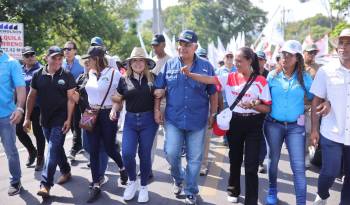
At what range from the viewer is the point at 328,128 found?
165 inches

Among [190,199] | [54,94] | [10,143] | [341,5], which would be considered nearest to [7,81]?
[54,94]

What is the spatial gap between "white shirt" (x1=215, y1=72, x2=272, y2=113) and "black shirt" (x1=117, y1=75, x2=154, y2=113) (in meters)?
0.82

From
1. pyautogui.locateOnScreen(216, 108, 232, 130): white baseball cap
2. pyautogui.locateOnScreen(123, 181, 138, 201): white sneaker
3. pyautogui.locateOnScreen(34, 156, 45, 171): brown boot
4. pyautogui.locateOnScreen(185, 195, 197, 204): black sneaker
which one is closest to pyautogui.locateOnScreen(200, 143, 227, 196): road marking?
pyautogui.locateOnScreen(185, 195, 197, 204): black sneaker

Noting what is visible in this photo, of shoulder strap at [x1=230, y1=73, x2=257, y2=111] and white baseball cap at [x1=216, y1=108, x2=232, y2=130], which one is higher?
shoulder strap at [x1=230, y1=73, x2=257, y2=111]

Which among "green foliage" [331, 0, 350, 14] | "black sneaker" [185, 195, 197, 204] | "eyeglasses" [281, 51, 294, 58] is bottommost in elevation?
"black sneaker" [185, 195, 197, 204]

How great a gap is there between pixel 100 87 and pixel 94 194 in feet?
4.30

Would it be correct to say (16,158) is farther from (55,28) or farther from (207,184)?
(55,28)

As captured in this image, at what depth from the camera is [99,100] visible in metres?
5.12

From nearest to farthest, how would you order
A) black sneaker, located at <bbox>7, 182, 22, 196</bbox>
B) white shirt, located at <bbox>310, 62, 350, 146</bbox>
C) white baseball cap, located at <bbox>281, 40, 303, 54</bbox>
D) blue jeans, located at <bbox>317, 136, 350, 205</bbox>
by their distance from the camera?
white shirt, located at <bbox>310, 62, 350, 146</bbox> < blue jeans, located at <bbox>317, 136, 350, 205</bbox> < white baseball cap, located at <bbox>281, 40, 303, 54</bbox> < black sneaker, located at <bbox>7, 182, 22, 196</bbox>

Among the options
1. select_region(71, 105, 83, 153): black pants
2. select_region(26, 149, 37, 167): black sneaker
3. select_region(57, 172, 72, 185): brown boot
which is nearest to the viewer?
select_region(57, 172, 72, 185): brown boot

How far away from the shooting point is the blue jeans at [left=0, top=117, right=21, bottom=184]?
5113 mm

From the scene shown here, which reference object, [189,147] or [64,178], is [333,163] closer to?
[189,147]

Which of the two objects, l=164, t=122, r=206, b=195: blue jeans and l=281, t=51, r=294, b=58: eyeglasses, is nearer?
l=281, t=51, r=294, b=58: eyeglasses

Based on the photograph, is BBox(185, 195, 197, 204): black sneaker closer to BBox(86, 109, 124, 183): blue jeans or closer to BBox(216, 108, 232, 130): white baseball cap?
BBox(216, 108, 232, 130): white baseball cap
